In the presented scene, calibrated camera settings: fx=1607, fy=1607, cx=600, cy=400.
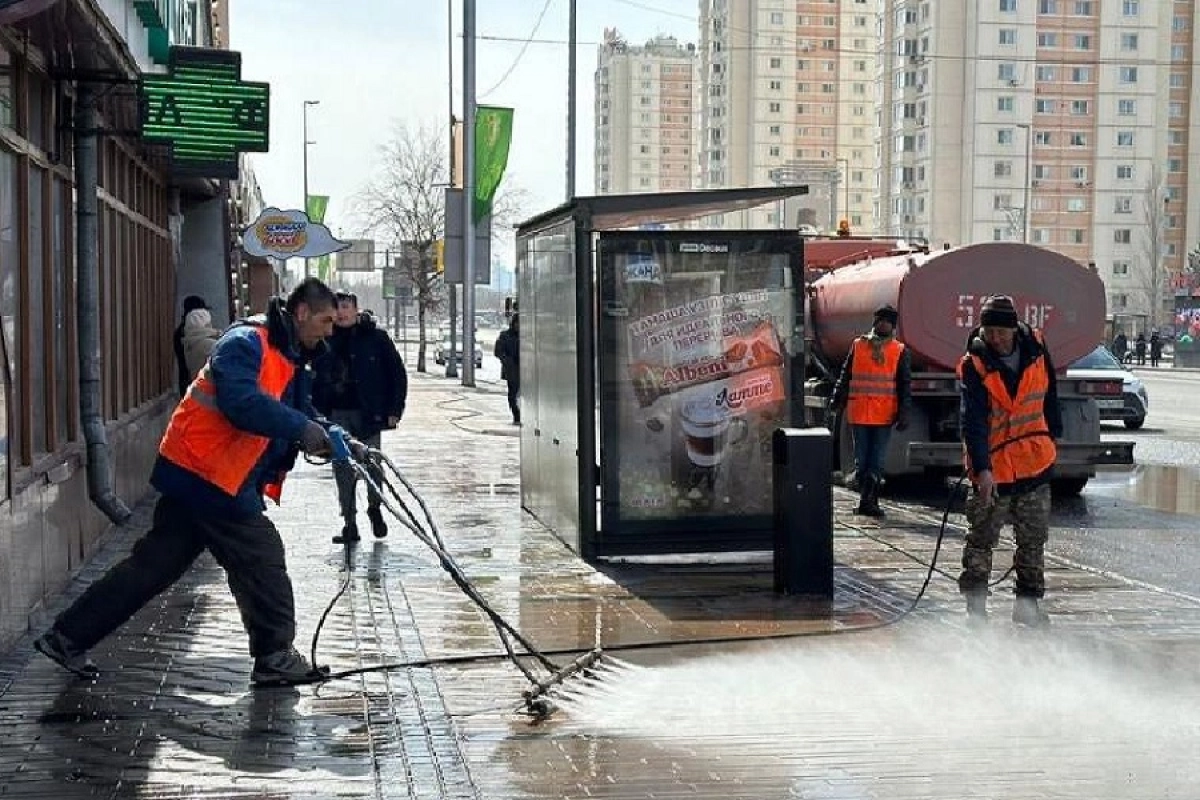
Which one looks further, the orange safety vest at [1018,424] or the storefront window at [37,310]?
the storefront window at [37,310]

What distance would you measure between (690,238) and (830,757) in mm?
5081

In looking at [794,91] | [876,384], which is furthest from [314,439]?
[794,91]

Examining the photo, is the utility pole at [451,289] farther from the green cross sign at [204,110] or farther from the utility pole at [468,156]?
the green cross sign at [204,110]

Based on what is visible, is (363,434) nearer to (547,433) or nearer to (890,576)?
(547,433)

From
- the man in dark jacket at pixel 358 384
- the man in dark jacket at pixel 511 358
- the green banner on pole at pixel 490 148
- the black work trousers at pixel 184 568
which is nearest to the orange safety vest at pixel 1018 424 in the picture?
the black work trousers at pixel 184 568

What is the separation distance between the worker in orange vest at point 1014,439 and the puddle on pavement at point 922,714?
664 millimetres

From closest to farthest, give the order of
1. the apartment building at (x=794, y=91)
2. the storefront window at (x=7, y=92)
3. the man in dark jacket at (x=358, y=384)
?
1. the storefront window at (x=7, y=92)
2. the man in dark jacket at (x=358, y=384)
3. the apartment building at (x=794, y=91)

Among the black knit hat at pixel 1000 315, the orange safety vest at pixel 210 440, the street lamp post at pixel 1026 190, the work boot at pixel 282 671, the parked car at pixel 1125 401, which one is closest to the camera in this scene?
the orange safety vest at pixel 210 440

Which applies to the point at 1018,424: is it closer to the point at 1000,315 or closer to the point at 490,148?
the point at 1000,315

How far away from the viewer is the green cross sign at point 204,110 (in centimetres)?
1198

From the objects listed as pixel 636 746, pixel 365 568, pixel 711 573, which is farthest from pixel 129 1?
pixel 636 746

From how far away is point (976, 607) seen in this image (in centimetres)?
880

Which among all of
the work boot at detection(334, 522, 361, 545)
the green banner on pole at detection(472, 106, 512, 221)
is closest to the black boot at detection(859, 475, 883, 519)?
the work boot at detection(334, 522, 361, 545)

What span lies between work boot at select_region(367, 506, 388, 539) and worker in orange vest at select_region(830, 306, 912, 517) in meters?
4.14
